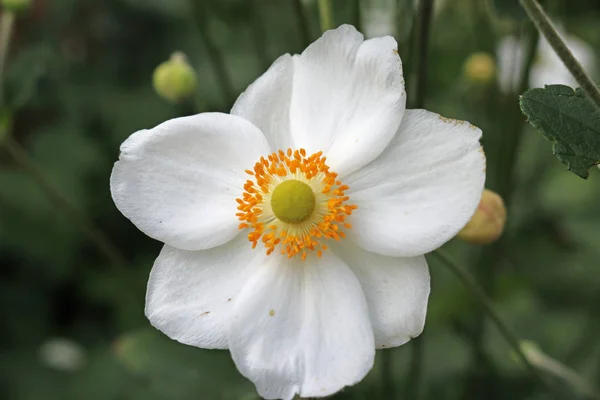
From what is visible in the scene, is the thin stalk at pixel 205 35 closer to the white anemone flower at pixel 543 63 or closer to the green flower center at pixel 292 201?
the green flower center at pixel 292 201

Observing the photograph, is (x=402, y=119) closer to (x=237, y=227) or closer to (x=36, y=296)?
(x=237, y=227)

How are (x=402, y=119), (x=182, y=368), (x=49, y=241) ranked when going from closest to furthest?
(x=402, y=119), (x=182, y=368), (x=49, y=241)

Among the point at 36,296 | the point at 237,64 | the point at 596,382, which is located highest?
the point at 237,64

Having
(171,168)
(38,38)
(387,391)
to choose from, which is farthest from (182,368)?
(38,38)

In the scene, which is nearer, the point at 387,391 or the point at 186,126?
the point at 186,126

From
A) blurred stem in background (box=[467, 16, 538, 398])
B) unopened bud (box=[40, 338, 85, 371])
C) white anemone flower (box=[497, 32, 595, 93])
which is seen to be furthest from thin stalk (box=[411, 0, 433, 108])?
unopened bud (box=[40, 338, 85, 371])

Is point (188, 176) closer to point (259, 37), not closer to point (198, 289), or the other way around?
point (198, 289)
